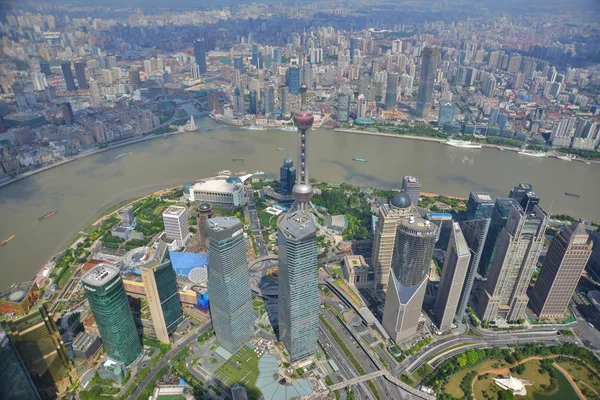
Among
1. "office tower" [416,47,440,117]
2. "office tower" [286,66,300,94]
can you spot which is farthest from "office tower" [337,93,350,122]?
"office tower" [286,66,300,94]

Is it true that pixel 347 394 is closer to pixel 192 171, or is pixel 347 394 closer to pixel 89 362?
pixel 89 362

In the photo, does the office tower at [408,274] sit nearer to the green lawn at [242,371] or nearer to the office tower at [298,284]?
the office tower at [298,284]

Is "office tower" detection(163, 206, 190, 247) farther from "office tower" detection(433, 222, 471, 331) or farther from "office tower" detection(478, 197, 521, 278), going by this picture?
"office tower" detection(478, 197, 521, 278)

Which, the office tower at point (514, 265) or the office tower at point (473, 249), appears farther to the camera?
the office tower at point (473, 249)

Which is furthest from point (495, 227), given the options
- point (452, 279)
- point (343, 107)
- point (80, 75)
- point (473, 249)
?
point (80, 75)

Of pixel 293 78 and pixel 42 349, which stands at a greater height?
pixel 293 78

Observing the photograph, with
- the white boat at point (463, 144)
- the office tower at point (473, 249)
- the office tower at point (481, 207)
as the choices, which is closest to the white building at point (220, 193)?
the office tower at point (481, 207)

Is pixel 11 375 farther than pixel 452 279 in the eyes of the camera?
No

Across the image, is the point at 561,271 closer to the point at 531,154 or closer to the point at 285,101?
the point at 531,154
